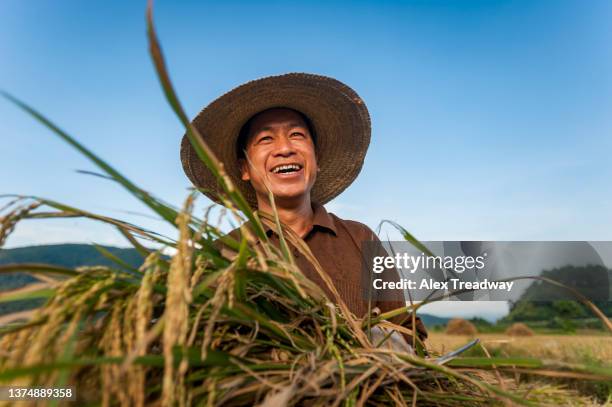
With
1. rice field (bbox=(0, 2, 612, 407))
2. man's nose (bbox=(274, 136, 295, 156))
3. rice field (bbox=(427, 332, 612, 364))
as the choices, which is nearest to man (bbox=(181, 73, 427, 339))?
man's nose (bbox=(274, 136, 295, 156))

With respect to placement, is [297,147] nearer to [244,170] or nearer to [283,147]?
[283,147]

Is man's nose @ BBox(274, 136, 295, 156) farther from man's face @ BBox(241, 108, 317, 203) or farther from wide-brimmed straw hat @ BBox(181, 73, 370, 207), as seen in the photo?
wide-brimmed straw hat @ BBox(181, 73, 370, 207)

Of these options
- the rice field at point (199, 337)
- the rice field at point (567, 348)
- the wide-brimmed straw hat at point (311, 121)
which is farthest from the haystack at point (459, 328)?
the rice field at point (199, 337)

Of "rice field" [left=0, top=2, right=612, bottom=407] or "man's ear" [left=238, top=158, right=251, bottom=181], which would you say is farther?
"man's ear" [left=238, top=158, right=251, bottom=181]

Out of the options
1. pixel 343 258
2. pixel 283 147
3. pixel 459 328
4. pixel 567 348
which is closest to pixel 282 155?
pixel 283 147

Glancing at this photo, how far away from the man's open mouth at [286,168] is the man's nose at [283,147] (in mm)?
64

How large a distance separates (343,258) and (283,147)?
2.09ft

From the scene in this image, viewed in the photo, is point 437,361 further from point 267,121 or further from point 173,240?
point 267,121

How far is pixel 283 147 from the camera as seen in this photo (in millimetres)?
2369

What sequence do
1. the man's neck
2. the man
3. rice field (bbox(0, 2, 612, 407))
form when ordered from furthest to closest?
1. the man's neck
2. the man
3. rice field (bbox(0, 2, 612, 407))

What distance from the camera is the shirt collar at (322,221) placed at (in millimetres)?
2486

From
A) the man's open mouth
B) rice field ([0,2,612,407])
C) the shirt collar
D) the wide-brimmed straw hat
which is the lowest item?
rice field ([0,2,612,407])

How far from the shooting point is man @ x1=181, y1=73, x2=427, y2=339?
2.32 metres

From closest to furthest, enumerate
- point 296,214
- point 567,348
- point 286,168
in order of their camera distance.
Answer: point 286,168 < point 296,214 < point 567,348
